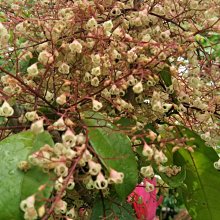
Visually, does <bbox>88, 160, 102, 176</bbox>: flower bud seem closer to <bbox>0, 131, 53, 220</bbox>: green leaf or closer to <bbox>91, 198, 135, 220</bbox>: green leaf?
<bbox>0, 131, 53, 220</bbox>: green leaf

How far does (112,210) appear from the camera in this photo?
1068mm

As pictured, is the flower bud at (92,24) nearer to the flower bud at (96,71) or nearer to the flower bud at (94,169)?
the flower bud at (96,71)

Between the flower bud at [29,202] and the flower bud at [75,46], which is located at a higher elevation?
the flower bud at [75,46]

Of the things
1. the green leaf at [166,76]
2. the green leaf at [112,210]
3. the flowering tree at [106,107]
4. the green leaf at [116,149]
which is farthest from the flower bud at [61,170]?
the green leaf at [166,76]

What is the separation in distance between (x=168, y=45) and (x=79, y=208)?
16.2 inches

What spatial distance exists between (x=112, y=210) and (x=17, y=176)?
10.2 inches

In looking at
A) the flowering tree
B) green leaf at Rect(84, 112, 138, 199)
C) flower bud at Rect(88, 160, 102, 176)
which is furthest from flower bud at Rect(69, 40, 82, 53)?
flower bud at Rect(88, 160, 102, 176)

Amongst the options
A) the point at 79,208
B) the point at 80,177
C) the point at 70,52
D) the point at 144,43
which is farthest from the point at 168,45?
the point at 79,208

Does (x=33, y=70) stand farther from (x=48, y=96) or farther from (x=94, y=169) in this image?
(x=94, y=169)

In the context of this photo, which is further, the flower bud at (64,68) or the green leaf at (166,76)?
the green leaf at (166,76)

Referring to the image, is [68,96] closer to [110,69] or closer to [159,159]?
[110,69]

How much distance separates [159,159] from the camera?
924 mm

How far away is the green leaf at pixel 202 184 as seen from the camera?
1.23 m

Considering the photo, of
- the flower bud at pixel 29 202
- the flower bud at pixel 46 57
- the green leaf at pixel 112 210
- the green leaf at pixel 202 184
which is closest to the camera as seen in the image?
the flower bud at pixel 29 202
